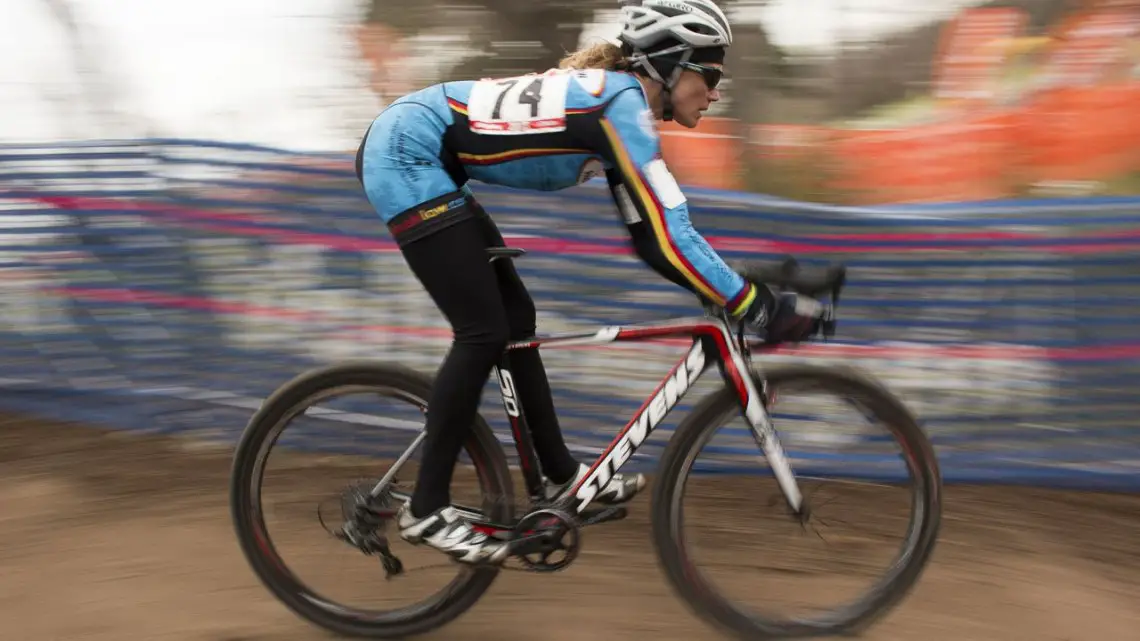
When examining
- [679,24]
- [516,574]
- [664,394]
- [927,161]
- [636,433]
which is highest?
[679,24]

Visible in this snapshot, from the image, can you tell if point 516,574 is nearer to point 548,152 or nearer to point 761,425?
point 761,425

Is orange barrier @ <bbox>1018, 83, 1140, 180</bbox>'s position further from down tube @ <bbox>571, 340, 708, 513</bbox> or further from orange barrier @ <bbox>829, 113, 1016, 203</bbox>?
down tube @ <bbox>571, 340, 708, 513</bbox>

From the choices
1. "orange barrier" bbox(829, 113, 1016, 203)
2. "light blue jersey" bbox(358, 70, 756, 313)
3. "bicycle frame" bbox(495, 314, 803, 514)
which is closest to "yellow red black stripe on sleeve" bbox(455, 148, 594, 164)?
"light blue jersey" bbox(358, 70, 756, 313)

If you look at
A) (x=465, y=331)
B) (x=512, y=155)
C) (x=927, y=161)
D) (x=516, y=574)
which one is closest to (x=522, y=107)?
(x=512, y=155)

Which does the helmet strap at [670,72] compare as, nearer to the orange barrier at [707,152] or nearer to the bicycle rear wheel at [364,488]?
the bicycle rear wheel at [364,488]

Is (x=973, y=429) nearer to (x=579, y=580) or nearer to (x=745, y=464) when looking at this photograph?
(x=745, y=464)

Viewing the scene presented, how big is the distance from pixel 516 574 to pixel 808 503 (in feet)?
3.51

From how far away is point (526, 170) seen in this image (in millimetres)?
2760

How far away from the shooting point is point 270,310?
448 centimetres

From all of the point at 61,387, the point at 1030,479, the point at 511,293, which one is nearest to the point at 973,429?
the point at 1030,479

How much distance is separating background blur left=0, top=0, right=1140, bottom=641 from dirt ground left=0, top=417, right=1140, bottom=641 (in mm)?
18

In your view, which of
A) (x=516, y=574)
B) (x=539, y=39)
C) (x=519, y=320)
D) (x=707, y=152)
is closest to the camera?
(x=519, y=320)

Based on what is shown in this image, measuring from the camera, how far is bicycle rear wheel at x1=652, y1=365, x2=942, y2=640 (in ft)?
9.38

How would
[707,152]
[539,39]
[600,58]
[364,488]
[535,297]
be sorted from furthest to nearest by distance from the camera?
[539,39], [707,152], [535,297], [364,488], [600,58]
